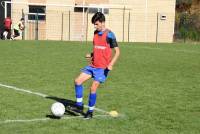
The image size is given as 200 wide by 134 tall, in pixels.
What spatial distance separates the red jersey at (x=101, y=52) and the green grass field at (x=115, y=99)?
93 centimetres

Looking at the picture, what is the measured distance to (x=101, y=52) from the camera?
8.87m

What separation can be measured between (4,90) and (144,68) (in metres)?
8.00

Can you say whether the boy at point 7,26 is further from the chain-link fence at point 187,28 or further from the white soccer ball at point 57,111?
the white soccer ball at point 57,111

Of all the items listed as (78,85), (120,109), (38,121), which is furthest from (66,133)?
(120,109)

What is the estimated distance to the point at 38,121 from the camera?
8352 mm

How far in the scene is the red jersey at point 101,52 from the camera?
8.83 metres

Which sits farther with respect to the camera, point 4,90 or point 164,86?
point 164,86

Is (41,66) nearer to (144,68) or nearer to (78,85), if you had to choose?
(144,68)

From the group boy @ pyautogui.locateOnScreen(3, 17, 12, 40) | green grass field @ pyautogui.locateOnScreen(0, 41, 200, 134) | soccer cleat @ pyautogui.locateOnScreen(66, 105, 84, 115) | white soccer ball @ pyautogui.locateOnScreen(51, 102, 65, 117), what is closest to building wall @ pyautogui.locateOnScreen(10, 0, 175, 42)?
boy @ pyautogui.locateOnScreen(3, 17, 12, 40)

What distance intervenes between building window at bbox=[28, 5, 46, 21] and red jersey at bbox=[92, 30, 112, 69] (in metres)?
33.7

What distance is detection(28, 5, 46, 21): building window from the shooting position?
4212cm

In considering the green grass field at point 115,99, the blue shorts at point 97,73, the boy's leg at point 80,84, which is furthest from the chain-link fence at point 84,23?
the blue shorts at point 97,73

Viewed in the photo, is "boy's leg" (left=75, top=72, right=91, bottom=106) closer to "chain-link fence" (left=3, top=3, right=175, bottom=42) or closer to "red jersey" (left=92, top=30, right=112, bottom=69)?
"red jersey" (left=92, top=30, right=112, bottom=69)

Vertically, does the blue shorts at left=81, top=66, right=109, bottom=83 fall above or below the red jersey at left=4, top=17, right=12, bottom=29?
below
